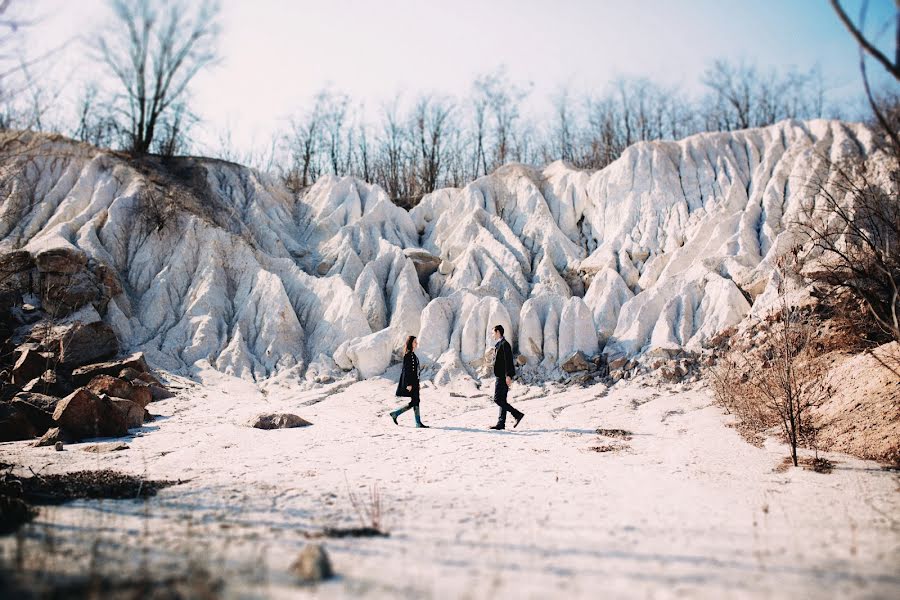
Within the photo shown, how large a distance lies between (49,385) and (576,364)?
11629mm

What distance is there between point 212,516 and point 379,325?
11699mm

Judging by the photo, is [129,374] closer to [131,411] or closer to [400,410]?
[131,411]

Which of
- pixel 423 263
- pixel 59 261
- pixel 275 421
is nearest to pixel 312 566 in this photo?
pixel 275 421

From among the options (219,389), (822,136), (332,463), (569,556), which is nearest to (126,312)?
(219,389)

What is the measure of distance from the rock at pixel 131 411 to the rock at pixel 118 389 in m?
0.54

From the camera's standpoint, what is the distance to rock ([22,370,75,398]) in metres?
11.0

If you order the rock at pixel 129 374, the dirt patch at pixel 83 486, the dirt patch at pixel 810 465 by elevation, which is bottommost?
the dirt patch at pixel 810 465

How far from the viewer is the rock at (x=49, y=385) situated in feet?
36.2

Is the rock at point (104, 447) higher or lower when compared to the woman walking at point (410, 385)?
lower

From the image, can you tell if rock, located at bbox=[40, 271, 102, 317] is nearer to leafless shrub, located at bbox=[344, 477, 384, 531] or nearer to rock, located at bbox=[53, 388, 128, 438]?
rock, located at bbox=[53, 388, 128, 438]

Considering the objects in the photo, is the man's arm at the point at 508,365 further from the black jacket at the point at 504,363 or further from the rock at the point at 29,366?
the rock at the point at 29,366

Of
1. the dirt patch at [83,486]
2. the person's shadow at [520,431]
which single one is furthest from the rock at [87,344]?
the person's shadow at [520,431]

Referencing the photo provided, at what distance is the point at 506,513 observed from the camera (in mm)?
5301

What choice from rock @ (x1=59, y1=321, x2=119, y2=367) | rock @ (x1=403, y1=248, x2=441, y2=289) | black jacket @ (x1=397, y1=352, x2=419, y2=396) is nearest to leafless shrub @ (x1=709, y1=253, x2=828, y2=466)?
black jacket @ (x1=397, y1=352, x2=419, y2=396)
